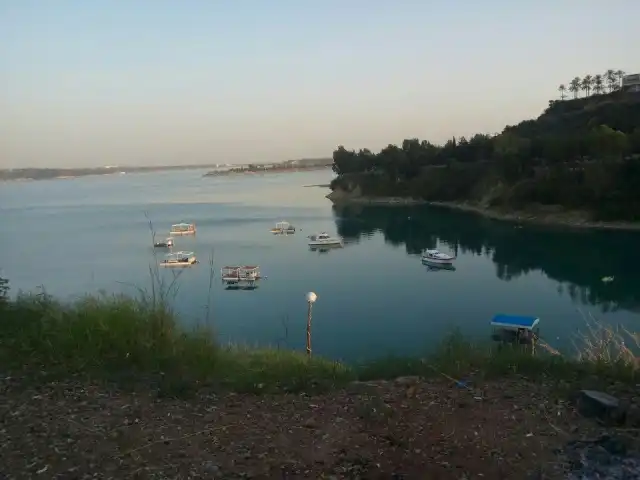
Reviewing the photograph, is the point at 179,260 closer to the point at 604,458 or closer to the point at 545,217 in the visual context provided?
the point at 545,217

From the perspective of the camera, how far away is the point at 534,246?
99.5ft

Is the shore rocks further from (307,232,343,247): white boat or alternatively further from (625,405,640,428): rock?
(307,232,343,247): white boat

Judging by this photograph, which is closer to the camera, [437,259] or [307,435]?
[307,435]

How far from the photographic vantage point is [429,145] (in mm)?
61812

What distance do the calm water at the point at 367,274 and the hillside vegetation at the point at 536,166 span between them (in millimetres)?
3586

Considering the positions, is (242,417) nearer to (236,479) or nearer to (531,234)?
(236,479)

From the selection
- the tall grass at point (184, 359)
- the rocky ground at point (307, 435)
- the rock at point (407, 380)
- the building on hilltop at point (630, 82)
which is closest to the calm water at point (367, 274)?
the tall grass at point (184, 359)

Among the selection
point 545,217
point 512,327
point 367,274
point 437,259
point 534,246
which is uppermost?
point 545,217

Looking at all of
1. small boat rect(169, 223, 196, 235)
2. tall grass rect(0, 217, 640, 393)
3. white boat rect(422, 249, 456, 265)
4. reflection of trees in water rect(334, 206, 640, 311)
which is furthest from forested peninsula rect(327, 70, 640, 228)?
tall grass rect(0, 217, 640, 393)

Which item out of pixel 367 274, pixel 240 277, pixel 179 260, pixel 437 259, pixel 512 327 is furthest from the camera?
pixel 179 260

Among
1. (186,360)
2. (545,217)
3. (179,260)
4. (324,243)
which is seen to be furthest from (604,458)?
(545,217)

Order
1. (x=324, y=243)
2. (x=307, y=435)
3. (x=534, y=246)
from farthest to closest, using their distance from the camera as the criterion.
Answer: (x=324, y=243)
(x=534, y=246)
(x=307, y=435)

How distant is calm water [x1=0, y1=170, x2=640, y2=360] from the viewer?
1581cm

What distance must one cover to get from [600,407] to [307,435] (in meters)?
1.32
